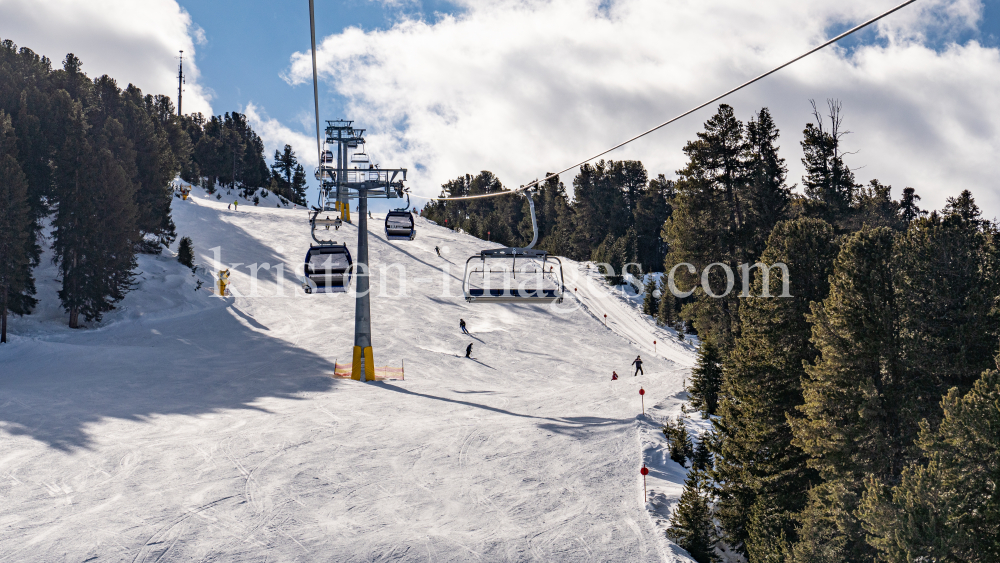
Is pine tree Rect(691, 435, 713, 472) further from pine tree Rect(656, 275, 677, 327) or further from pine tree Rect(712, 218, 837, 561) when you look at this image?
pine tree Rect(656, 275, 677, 327)

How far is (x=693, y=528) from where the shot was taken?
13914 millimetres

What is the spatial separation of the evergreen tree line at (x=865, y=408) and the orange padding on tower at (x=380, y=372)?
14746mm

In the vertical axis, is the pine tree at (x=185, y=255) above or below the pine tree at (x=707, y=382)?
above

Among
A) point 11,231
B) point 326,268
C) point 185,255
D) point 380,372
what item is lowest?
point 380,372

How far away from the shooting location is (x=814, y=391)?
52.4ft

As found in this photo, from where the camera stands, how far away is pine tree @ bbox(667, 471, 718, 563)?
45.4ft

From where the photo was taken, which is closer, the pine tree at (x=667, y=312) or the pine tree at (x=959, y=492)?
the pine tree at (x=959, y=492)

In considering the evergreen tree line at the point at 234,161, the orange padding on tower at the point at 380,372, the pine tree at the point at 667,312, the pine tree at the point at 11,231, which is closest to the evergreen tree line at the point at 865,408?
the orange padding on tower at the point at 380,372

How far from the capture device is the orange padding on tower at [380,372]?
26.8 m

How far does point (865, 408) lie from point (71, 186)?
40635mm

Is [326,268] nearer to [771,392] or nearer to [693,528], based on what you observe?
[693,528]

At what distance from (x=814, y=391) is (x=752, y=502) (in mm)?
4270

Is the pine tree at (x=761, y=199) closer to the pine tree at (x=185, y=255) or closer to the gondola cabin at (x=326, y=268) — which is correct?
the gondola cabin at (x=326, y=268)

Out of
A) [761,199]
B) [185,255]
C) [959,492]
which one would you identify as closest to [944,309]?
[959,492]
